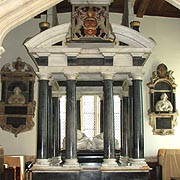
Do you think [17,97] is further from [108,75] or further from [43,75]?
[108,75]

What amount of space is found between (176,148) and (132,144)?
13.1ft

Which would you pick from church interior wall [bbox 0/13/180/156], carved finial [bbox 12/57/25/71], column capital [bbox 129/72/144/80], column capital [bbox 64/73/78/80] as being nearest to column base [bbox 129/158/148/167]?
column capital [bbox 129/72/144/80]

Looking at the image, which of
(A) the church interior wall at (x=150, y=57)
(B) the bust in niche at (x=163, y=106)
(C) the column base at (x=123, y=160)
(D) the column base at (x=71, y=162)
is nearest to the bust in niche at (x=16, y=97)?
(A) the church interior wall at (x=150, y=57)

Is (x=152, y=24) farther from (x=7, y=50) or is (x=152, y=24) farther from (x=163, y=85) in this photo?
(x=7, y=50)

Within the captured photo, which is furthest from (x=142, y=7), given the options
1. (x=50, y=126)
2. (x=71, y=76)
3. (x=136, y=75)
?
(x=50, y=126)

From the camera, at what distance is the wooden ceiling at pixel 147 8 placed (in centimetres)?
1207

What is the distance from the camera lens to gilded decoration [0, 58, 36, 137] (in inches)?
484

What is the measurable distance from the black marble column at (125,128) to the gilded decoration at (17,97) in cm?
339

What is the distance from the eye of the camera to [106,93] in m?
8.66

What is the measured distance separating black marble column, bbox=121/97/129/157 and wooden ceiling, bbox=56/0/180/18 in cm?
336

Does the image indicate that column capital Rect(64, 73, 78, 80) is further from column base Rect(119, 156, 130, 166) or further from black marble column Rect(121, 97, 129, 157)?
column base Rect(119, 156, 130, 166)

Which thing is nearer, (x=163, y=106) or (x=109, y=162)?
(x=109, y=162)

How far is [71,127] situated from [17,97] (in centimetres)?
435

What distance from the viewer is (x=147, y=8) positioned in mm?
12430
